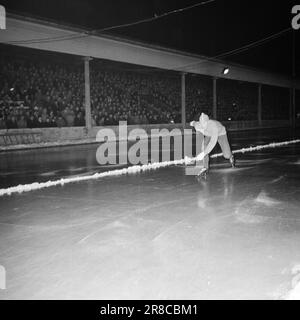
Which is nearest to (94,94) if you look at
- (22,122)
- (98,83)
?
(98,83)

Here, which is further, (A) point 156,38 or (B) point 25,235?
(A) point 156,38

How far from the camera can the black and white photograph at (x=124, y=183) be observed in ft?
12.8

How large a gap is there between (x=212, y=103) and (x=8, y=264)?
33.4 m

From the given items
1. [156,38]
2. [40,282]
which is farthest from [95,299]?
[156,38]

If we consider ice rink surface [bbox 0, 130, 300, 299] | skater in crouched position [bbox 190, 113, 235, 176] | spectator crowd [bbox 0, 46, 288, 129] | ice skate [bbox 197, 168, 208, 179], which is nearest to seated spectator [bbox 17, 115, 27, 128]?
spectator crowd [bbox 0, 46, 288, 129]

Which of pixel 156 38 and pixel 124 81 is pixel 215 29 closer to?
pixel 156 38

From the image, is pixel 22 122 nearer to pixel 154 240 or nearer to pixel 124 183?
pixel 124 183

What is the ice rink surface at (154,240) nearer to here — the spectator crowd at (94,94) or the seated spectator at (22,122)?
the seated spectator at (22,122)

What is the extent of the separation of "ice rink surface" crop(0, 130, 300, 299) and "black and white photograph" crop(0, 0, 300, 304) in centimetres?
2

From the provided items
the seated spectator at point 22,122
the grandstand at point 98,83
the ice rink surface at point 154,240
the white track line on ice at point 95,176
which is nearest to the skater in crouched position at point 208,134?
the ice rink surface at point 154,240

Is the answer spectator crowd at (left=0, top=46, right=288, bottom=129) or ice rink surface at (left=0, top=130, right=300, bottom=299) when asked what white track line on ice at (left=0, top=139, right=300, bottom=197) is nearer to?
ice rink surface at (left=0, top=130, right=300, bottom=299)

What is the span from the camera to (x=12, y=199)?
25.5ft

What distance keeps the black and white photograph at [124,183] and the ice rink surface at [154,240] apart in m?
0.02

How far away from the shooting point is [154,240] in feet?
16.7
